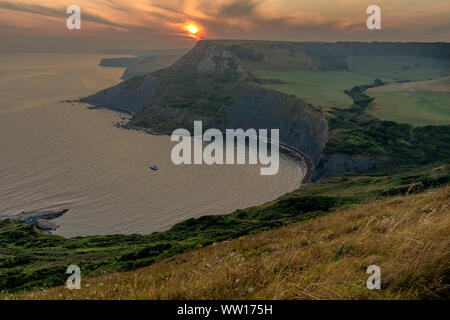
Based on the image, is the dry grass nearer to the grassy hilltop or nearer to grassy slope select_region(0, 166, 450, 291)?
the grassy hilltop

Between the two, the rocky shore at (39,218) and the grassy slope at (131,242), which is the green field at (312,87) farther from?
the rocky shore at (39,218)

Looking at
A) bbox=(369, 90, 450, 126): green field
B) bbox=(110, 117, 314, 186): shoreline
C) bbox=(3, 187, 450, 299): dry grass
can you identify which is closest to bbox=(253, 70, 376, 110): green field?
bbox=(369, 90, 450, 126): green field

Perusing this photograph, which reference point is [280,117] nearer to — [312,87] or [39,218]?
[312,87]

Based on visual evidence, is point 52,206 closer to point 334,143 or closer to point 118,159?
point 118,159

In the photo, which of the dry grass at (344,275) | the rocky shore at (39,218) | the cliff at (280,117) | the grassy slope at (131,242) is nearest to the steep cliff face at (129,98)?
the cliff at (280,117)

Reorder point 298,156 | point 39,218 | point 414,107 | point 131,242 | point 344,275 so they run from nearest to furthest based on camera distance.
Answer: point 344,275
point 131,242
point 39,218
point 298,156
point 414,107

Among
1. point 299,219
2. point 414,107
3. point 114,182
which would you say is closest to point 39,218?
point 114,182

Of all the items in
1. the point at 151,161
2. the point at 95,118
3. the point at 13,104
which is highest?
the point at 13,104

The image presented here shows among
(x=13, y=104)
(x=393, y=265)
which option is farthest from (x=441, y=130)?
(x=13, y=104)
